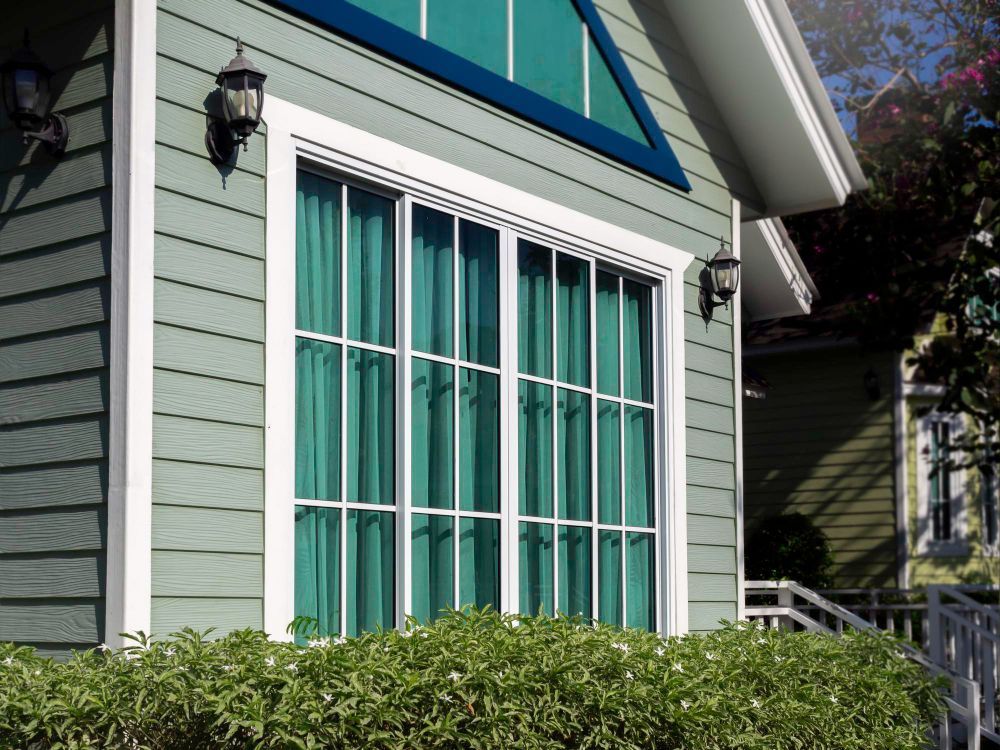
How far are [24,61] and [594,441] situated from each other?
327cm

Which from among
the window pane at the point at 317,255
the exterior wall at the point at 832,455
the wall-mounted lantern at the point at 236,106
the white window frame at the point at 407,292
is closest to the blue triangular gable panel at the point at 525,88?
the white window frame at the point at 407,292

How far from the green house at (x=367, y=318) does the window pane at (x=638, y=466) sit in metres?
0.02

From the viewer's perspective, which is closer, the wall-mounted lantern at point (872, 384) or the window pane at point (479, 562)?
the window pane at point (479, 562)

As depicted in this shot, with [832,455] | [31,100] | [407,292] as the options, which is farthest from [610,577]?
[832,455]

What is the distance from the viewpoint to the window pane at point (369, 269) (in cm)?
505

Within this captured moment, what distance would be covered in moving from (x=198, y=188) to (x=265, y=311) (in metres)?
0.51

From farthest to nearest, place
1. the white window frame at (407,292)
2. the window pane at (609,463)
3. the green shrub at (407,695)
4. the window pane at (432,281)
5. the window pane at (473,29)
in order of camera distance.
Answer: the window pane at (609,463) → the window pane at (473,29) → the window pane at (432,281) → the white window frame at (407,292) → the green shrub at (407,695)

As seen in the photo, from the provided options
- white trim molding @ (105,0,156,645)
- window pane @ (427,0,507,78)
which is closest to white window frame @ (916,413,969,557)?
window pane @ (427,0,507,78)

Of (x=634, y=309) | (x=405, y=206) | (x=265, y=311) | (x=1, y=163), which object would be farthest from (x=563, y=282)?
(x=1, y=163)

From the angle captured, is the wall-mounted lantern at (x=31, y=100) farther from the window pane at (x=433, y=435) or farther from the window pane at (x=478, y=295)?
the window pane at (x=478, y=295)

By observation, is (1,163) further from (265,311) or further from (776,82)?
(776,82)

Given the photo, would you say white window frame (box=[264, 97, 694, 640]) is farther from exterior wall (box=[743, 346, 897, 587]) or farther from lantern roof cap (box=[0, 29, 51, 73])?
exterior wall (box=[743, 346, 897, 587])

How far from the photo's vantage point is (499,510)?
18.5 ft

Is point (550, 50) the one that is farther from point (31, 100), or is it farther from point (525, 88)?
point (31, 100)
